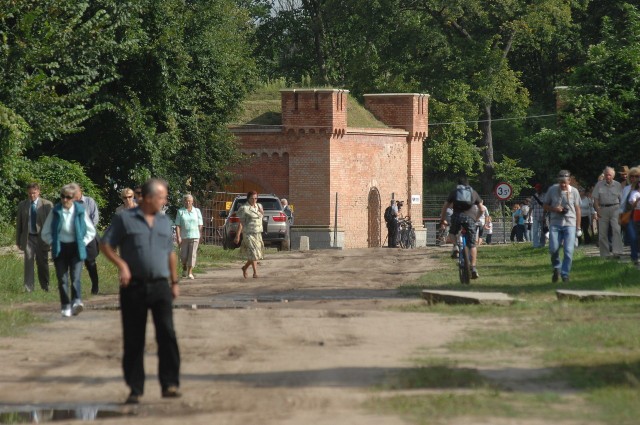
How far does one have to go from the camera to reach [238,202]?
4519 centimetres

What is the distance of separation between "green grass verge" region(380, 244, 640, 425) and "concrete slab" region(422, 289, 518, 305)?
0.83 feet

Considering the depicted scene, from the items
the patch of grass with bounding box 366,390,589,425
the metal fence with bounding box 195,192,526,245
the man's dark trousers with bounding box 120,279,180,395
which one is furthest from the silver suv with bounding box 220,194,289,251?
the patch of grass with bounding box 366,390,589,425

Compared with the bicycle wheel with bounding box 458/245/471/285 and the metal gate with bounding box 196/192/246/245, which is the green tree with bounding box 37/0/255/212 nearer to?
the metal gate with bounding box 196/192/246/245

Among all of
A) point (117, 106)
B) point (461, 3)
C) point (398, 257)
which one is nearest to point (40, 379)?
point (117, 106)

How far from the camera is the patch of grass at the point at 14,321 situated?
608 inches

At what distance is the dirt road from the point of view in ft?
32.7

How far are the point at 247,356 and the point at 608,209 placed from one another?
14675 mm

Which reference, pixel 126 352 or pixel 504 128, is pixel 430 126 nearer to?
pixel 504 128

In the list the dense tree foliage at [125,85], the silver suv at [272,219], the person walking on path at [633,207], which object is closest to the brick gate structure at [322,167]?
the silver suv at [272,219]

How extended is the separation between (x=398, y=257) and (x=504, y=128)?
40133mm

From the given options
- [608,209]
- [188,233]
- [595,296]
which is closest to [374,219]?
[608,209]

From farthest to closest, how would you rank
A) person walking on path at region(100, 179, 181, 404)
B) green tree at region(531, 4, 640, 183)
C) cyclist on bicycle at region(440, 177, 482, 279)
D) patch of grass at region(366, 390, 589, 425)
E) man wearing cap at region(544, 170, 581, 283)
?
green tree at region(531, 4, 640, 183), cyclist on bicycle at region(440, 177, 482, 279), man wearing cap at region(544, 170, 581, 283), person walking on path at region(100, 179, 181, 404), patch of grass at region(366, 390, 589, 425)

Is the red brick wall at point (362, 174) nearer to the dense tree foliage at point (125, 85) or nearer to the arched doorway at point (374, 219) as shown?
the arched doorway at point (374, 219)

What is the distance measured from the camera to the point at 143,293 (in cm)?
1044
